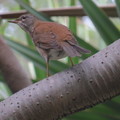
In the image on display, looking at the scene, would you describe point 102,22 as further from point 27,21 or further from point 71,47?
point 27,21

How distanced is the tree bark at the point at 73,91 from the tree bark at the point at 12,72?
0.34 metres

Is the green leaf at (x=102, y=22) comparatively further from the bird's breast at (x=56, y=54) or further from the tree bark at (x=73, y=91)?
the tree bark at (x=73, y=91)

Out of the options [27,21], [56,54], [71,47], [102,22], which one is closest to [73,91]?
[71,47]

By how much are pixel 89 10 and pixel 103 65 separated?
26.2 inches

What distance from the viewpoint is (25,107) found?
767 millimetres

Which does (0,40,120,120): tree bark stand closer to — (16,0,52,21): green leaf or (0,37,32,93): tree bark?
(0,37,32,93): tree bark

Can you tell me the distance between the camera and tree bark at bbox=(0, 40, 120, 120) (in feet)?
2.42

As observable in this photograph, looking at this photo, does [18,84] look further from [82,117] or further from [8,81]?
[82,117]

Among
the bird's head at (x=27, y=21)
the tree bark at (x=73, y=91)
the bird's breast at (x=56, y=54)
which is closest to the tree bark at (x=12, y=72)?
the bird's breast at (x=56, y=54)

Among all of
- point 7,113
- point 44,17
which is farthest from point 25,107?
point 44,17

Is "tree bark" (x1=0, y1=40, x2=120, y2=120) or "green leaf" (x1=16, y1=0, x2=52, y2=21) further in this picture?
"green leaf" (x1=16, y1=0, x2=52, y2=21)

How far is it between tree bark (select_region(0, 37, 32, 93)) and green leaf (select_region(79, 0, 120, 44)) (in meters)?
0.38

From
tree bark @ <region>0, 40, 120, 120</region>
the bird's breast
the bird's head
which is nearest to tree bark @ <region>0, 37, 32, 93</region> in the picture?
the bird's breast

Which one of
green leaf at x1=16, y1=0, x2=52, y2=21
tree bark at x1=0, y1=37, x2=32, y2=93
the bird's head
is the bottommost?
tree bark at x1=0, y1=37, x2=32, y2=93
